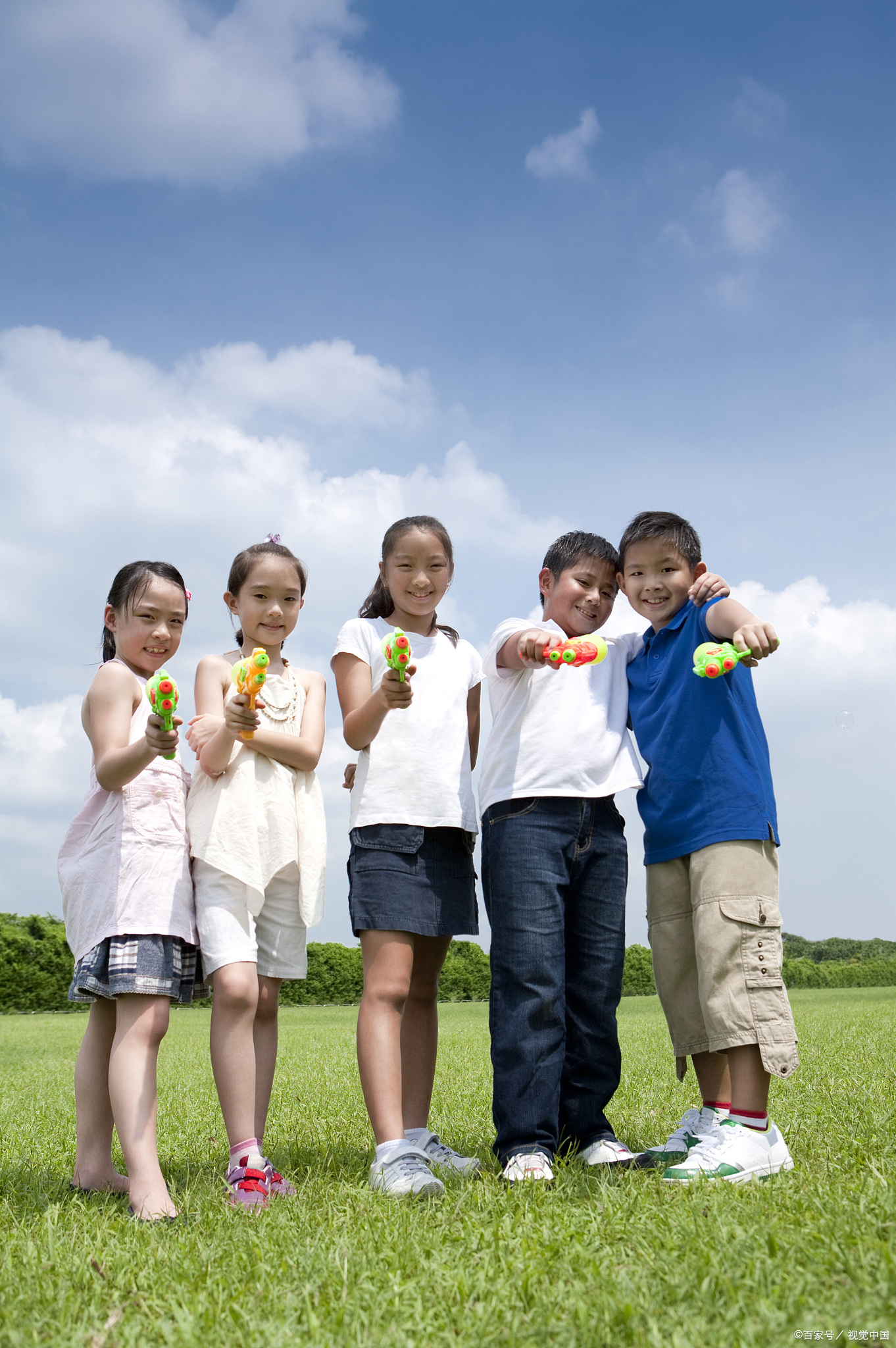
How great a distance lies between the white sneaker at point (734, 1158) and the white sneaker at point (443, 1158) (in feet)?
2.11

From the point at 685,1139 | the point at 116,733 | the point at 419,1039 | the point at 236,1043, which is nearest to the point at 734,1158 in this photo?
the point at 685,1139

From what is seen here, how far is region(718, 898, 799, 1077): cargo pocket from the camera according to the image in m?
2.81

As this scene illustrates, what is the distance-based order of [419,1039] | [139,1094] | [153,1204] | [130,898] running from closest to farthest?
[153,1204] → [139,1094] → [130,898] → [419,1039]

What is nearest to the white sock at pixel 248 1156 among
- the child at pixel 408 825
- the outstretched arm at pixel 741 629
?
the child at pixel 408 825

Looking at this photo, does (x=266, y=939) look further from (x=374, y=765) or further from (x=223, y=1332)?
(x=223, y=1332)

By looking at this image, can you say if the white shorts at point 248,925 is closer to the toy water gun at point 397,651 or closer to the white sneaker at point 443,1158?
the white sneaker at point 443,1158

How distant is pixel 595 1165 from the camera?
3035mm

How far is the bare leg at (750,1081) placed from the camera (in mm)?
2807

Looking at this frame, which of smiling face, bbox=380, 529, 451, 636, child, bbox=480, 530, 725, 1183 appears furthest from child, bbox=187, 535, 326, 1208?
child, bbox=480, 530, 725, 1183

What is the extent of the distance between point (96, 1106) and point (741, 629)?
254 centimetres

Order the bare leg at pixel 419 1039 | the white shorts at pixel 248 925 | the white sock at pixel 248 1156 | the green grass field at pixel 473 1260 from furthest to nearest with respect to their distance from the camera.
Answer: the bare leg at pixel 419 1039, the white shorts at pixel 248 925, the white sock at pixel 248 1156, the green grass field at pixel 473 1260

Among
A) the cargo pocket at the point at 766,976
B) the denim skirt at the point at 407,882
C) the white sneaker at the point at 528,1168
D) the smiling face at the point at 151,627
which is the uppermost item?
the smiling face at the point at 151,627

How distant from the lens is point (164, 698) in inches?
110

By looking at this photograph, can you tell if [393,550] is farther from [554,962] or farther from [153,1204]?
[153,1204]
